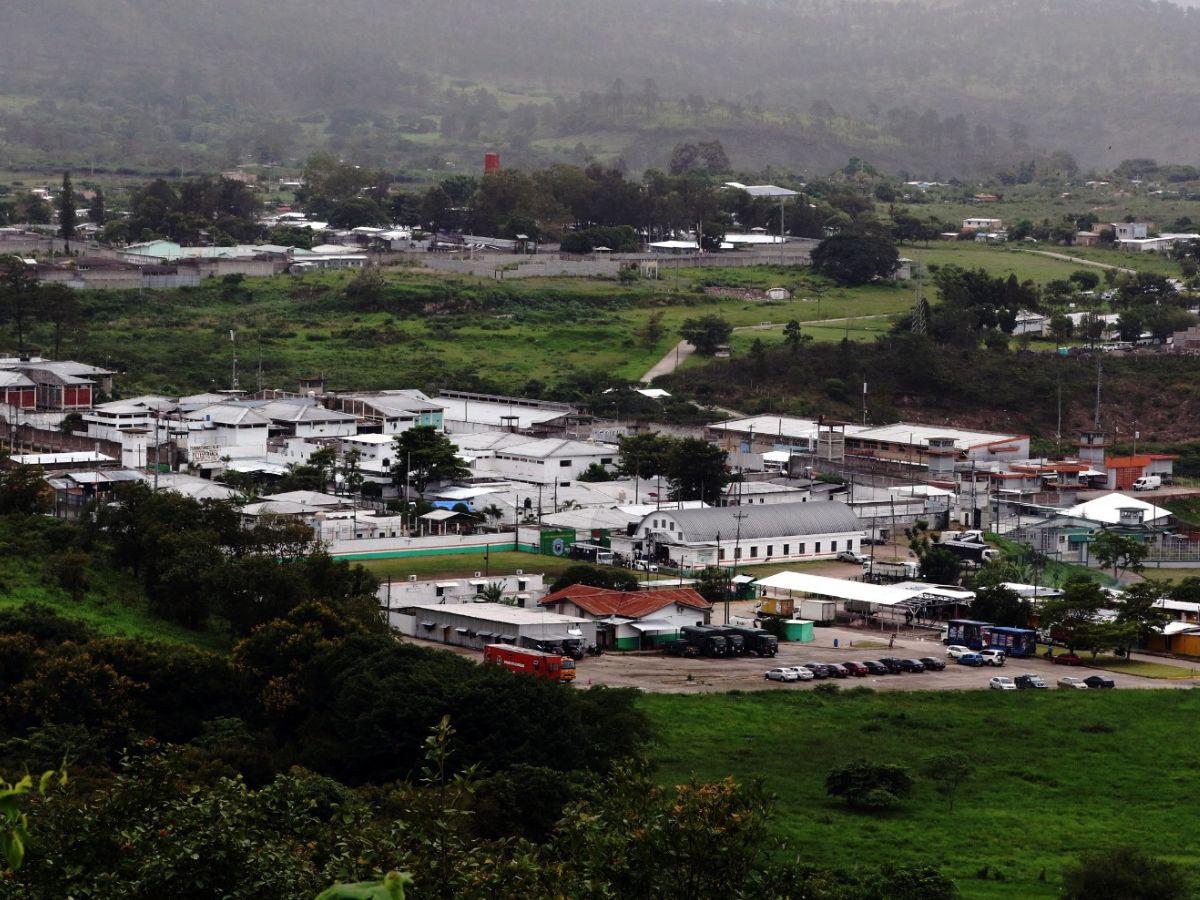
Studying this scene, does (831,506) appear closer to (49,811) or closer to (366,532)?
(366,532)

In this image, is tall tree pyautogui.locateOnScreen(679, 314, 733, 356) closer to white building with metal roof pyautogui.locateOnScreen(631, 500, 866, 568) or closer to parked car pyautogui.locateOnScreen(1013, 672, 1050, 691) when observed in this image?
white building with metal roof pyautogui.locateOnScreen(631, 500, 866, 568)

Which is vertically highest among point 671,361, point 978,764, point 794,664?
point 671,361

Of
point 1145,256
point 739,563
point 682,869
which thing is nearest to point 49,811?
point 682,869

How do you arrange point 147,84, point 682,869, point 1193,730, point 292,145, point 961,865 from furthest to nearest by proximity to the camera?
1. point 147,84
2. point 292,145
3. point 1193,730
4. point 961,865
5. point 682,869

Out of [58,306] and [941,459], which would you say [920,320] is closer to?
[941,459]

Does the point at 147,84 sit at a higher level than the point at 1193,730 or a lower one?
higher

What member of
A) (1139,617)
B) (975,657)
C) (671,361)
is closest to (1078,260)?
(671,361)

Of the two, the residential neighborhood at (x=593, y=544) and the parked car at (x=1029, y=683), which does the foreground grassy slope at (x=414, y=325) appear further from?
the parked car at (x=1029, y=683)
